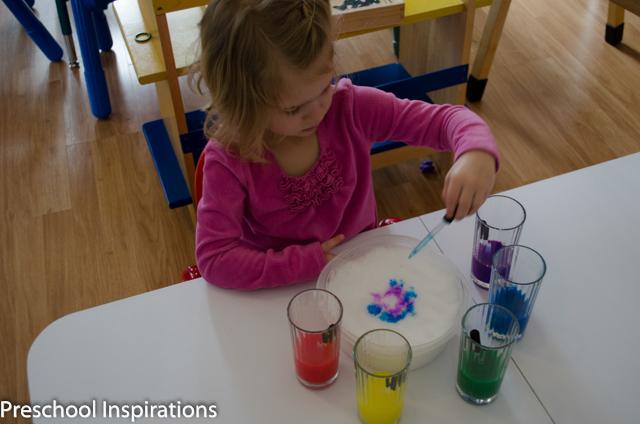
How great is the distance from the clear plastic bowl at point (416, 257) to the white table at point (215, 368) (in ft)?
0.09

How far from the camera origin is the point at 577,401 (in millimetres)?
691

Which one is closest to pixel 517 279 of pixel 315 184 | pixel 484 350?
pixel 484 350

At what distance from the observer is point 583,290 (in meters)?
0.81

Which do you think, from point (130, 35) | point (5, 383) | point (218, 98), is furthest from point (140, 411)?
point (130, 35)

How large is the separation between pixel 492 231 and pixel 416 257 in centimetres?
12

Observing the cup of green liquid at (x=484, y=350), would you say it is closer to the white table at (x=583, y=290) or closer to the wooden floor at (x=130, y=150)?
the white table at (x=583, y=290)

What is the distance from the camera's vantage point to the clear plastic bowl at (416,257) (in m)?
0.71

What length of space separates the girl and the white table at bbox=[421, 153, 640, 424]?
0.54 ft

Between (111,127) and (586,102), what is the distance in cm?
208

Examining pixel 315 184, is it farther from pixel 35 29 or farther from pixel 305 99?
pixel 35 29

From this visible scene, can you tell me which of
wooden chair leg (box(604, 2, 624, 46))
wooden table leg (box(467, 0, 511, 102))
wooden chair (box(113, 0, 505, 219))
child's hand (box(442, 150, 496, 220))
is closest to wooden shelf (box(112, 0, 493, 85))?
wooden chair (box(113, 0, 505, 219))

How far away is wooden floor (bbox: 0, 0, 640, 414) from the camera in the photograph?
1799 mm

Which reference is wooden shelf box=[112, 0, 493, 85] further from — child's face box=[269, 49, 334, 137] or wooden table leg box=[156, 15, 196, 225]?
child's face box=[269, 49, 334, 137]

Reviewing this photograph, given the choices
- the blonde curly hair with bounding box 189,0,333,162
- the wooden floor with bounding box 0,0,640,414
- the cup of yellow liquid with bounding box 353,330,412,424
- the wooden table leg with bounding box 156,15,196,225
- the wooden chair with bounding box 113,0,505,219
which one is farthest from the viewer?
the wooden floor with bounding box 0,0,640,414
